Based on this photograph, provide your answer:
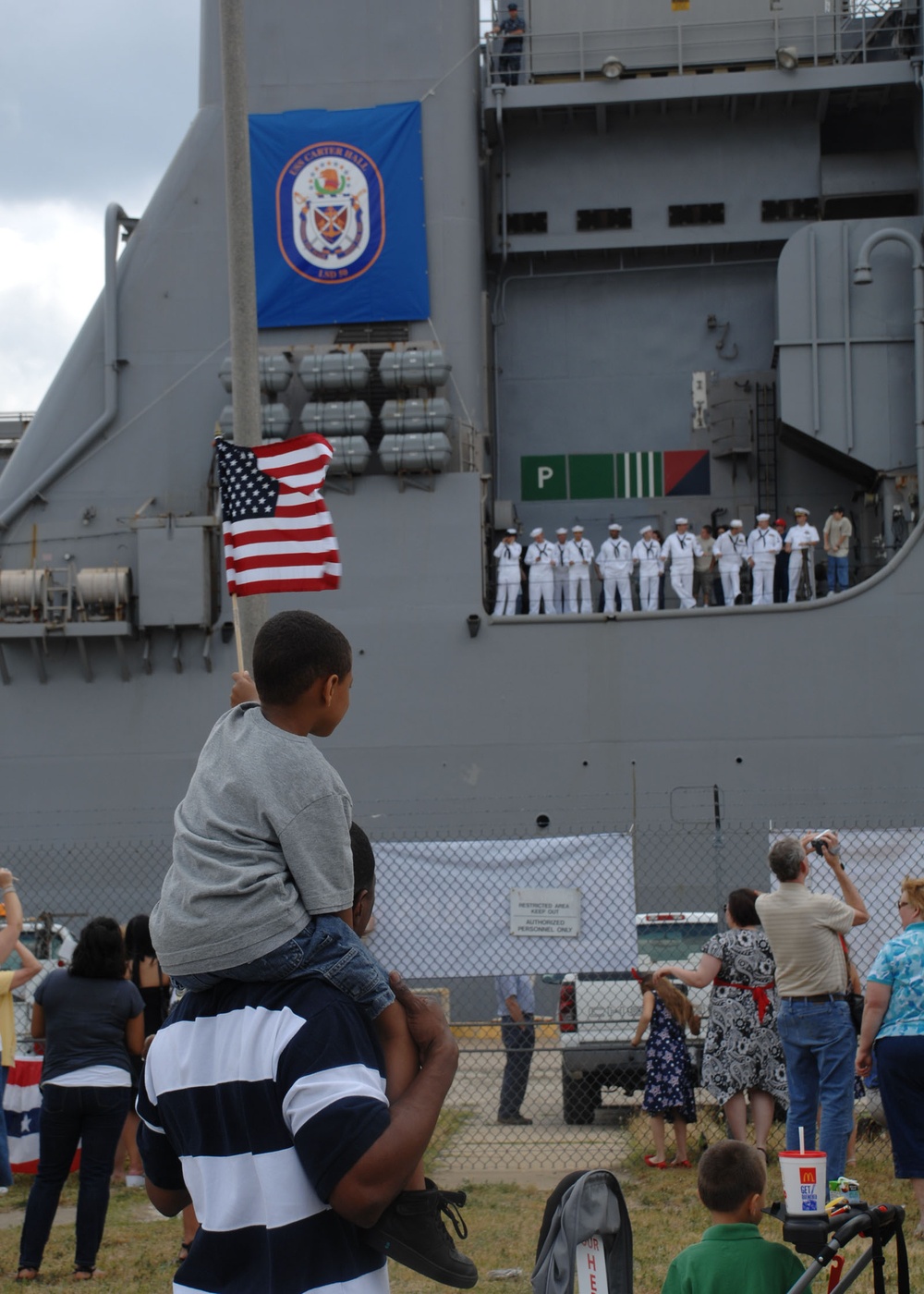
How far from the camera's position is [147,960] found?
8000 mm

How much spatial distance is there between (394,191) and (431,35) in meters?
2.29

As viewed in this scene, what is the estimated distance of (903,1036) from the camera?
18.2 ft

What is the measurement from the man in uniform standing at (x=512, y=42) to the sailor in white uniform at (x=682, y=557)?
23.7 ft

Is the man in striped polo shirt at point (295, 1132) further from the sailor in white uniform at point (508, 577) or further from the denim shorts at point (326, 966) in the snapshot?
the sailor in white uniform at point (508, 577)

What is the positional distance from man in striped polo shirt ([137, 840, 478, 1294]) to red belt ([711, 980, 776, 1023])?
558 centimetres

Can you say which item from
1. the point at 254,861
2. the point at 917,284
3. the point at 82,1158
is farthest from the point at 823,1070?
the point at 917,284

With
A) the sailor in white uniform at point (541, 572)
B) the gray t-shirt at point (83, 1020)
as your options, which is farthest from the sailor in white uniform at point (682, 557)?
the gray t-shirt at point (83, 1020)

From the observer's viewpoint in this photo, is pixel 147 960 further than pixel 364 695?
No

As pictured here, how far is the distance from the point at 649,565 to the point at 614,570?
469 mm

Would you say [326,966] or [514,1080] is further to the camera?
[514,1080]

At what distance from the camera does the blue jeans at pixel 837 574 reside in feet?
56.0

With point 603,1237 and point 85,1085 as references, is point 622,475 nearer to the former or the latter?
point 85,1085

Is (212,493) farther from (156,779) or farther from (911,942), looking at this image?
(911,942)

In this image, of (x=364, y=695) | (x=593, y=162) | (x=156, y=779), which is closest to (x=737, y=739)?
(x=364, y=695)
